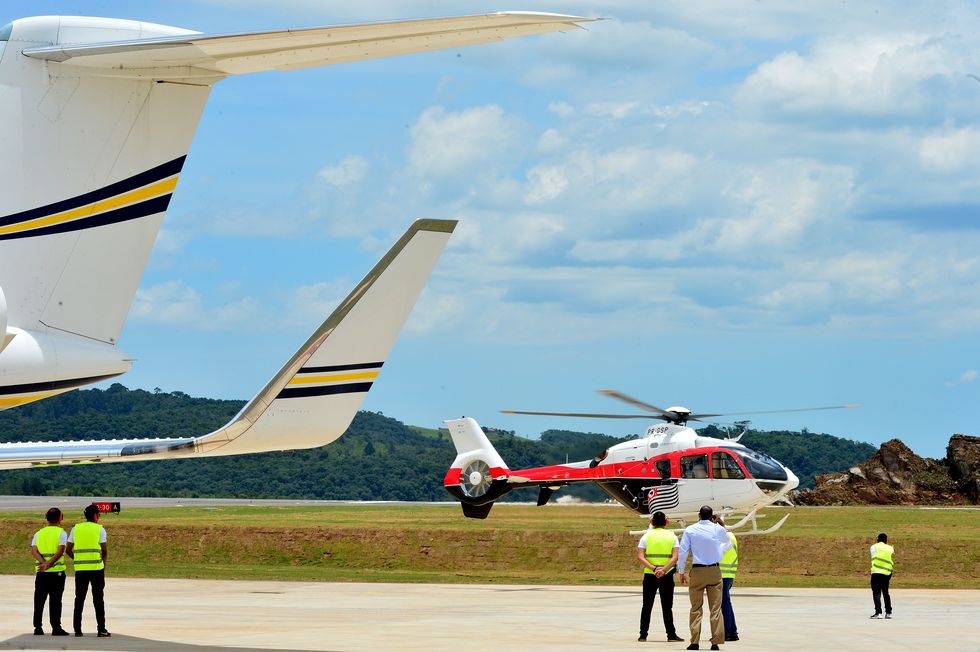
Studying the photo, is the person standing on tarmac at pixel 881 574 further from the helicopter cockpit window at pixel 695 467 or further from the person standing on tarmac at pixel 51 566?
the person standing on tarmac at pixel 51 566

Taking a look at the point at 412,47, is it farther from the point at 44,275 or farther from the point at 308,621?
the point at 308,621

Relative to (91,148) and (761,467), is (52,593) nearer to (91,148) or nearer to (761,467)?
(91,148)

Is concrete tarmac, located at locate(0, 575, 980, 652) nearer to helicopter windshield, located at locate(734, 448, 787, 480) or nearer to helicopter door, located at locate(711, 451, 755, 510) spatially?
helicopter door, located at locate(711, 451, 755, 510)

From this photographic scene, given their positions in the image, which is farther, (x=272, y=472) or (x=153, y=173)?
(x=272, y=472)

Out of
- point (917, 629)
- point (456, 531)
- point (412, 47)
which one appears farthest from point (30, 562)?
point (412, 47)

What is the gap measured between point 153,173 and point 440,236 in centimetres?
262

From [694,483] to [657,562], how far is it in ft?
42.6

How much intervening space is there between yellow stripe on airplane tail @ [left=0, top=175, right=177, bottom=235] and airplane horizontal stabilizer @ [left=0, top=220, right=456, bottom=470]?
5.62 feet

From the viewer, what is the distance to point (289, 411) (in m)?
10.7

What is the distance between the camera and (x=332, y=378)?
35.6 feet

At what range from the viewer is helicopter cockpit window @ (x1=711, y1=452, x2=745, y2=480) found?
31427 mm

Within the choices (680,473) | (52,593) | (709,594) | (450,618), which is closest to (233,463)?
(680,473)

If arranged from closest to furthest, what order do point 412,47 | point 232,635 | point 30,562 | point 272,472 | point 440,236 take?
point 412,47, point 440,236, point 232,635, point 30,562, point 272,472

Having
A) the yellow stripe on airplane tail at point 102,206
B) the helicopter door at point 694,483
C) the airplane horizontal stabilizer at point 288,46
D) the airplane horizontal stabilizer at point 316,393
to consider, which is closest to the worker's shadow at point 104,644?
the airplane horizontal stabilizer at point 316,393
